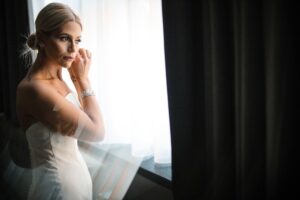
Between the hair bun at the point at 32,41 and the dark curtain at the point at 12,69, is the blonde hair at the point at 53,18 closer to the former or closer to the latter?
the hair bun at the point at 32,41

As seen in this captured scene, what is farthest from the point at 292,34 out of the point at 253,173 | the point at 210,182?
the point at 210,182

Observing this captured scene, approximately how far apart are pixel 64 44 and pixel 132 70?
0.29 m

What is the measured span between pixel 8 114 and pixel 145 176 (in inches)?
20.8

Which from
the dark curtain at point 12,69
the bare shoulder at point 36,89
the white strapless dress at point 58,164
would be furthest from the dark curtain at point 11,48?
the white strapless dress at point 58,164

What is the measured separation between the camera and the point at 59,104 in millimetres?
934

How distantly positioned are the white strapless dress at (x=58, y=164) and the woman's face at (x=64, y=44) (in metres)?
0.10

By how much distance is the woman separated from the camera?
92 centimetres

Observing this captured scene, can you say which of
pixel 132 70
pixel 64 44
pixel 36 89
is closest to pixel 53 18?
pixel 64 44

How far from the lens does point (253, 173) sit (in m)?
0.85

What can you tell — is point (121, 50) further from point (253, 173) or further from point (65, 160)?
point (253, 173)

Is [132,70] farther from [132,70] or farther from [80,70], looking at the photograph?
[80,70]

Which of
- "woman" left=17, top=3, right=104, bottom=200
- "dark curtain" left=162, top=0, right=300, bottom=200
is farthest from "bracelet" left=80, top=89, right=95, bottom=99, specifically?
"dark curtain" left=162, top=0, right=300, bottom=200

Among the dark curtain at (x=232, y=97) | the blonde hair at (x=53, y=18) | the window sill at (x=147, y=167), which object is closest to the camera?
the dark curtain at (x=232, y=97)

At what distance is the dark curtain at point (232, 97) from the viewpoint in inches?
30.6
